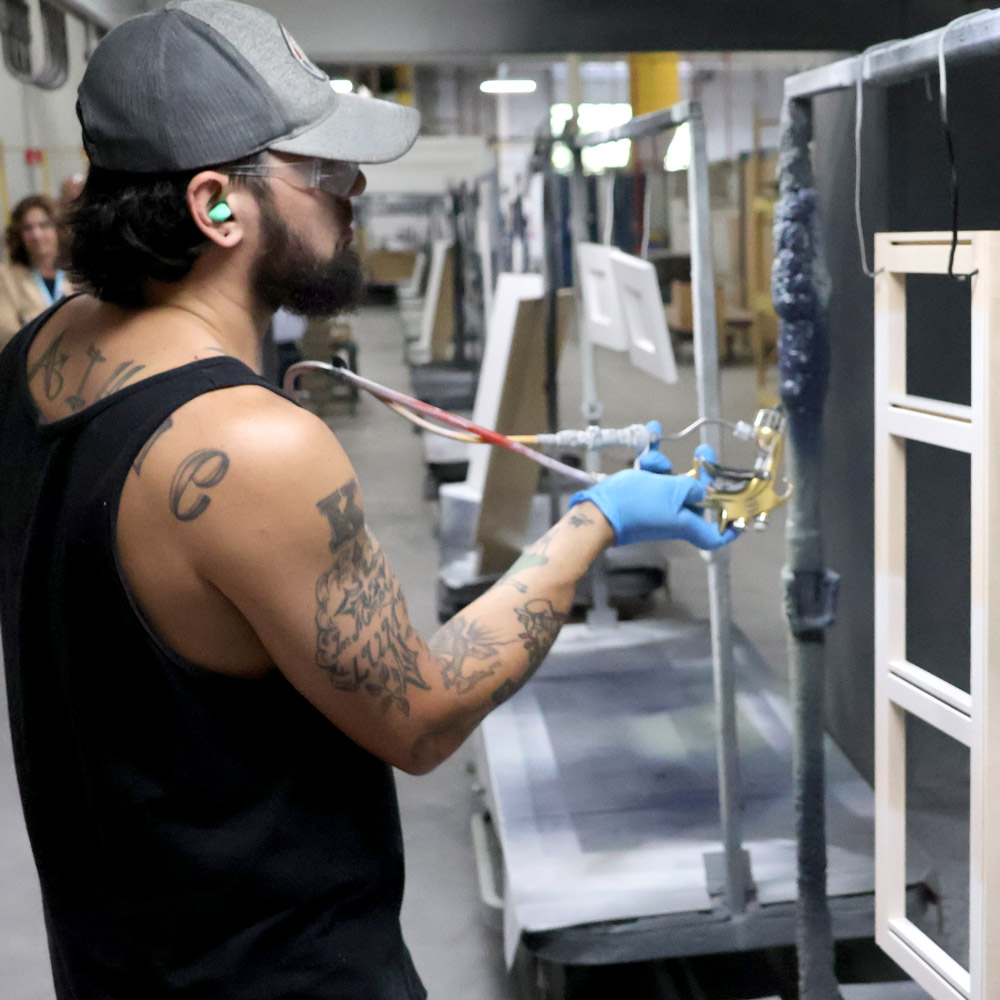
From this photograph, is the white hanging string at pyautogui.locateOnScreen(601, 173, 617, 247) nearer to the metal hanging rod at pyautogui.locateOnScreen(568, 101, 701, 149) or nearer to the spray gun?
the metal hanging rod at pyautogui.locateOnScreen(568, 101, 701, 149)

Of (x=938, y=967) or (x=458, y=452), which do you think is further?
(x=458, y=452)

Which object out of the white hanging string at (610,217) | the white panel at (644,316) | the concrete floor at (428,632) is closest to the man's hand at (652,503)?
the white panel at (644,316)

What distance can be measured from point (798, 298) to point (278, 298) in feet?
2.84

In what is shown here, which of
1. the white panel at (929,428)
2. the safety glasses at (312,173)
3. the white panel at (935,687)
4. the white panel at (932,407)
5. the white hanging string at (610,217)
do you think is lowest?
the white panel at (935,687)

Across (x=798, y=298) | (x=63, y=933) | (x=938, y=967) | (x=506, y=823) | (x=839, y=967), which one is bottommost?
(x=839, y=967)

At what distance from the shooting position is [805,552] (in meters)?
1.72

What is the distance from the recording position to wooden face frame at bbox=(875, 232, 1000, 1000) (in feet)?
3.67

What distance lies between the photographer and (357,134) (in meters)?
1.00

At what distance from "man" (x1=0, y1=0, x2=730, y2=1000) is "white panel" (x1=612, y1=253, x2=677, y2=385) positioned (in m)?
1.09

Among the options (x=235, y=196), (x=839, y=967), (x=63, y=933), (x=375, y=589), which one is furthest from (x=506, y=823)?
(x=235, y=196)

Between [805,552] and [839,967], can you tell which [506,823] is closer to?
[839,967]

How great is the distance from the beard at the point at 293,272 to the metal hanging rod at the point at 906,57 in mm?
646

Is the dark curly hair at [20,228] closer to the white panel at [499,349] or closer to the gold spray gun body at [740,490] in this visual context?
the white panel at [499,349]

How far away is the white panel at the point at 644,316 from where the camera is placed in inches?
82.3
